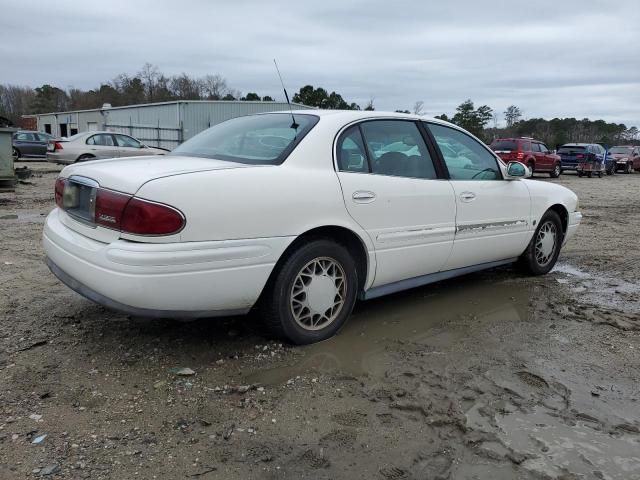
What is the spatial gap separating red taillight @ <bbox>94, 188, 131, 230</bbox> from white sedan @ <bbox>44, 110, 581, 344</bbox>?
0.04ft

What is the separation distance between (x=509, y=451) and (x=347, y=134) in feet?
7.33

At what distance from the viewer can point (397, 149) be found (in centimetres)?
414

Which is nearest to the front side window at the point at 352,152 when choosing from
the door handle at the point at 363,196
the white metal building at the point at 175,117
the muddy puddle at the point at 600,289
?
the door handle at the point at 363,196

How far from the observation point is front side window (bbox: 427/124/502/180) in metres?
4.53

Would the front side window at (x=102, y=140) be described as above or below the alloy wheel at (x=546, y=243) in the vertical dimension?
above

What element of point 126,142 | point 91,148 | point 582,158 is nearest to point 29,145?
point 91,148

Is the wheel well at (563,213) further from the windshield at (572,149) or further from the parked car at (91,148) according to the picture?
the windshield at (572,149)

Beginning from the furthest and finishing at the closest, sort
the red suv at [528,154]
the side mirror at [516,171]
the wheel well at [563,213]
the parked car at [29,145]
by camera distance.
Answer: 1. the parked car at [29,145]
2. the red suv at [528,154]
3. the wheel well at [563,213]
4. the side mirror at [516,171]

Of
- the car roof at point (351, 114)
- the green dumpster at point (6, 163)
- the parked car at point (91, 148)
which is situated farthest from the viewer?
the parked car at point (91, 148)

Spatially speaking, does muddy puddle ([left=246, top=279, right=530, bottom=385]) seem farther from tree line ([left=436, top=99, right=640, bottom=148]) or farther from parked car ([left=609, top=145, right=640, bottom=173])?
tree line ([left=436, top=99, right=640, bottom=148])

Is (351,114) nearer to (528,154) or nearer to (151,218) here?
(151,218)

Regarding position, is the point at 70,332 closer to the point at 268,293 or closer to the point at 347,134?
the point at 268,293

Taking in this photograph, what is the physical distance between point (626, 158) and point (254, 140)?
33.6 m

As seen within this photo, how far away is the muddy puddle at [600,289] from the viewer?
4.88 meters
